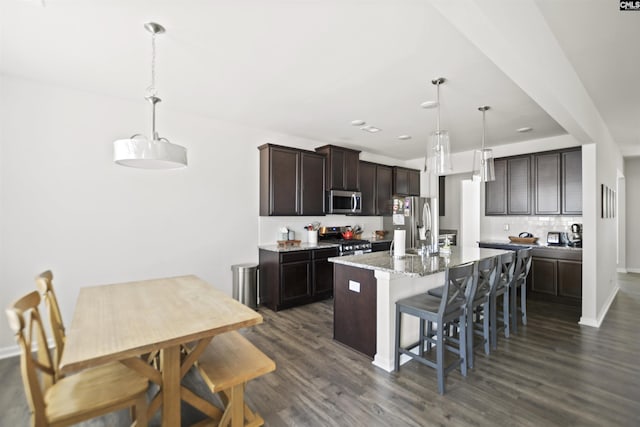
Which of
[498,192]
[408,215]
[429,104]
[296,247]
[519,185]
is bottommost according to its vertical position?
[296,247]

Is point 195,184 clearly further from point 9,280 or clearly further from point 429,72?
point 429,72

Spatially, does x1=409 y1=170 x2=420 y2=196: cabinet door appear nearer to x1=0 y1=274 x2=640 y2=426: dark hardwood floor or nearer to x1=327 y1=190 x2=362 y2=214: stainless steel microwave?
x1=327 y1=190 x2=362 y2=214: stainless steel microwave

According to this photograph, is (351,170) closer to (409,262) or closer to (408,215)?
(408,215)

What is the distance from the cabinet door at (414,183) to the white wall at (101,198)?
387 cm

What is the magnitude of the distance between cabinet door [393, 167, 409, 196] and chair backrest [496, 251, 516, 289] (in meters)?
3.27

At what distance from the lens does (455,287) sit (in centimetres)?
239

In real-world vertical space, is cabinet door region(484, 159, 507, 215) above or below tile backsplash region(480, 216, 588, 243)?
above

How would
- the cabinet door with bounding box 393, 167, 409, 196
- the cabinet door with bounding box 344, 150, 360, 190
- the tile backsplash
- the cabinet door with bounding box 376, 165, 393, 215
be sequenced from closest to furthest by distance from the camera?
1. the tile backsplash
2. the cabinet door with bounding box 344, 150, 360, 190
3. the cabinet door with bounding box 376, 165, 393, 215
4. the cabinet door with bounding box 393, 167, 409, 196

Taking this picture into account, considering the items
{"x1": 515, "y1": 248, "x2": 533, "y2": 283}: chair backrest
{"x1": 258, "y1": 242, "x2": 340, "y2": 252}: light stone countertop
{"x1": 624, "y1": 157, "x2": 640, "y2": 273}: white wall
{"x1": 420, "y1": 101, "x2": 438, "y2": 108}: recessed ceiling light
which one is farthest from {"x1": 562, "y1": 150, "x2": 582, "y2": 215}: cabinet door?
{"x1": 624, "y1": 157, "x2": 640, "y2": 273}: white wall

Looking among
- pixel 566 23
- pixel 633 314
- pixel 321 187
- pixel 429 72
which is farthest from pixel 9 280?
pixel 633 314

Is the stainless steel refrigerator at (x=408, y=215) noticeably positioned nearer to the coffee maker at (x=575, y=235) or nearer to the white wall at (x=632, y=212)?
the coffee maker at (x=575, y=235)

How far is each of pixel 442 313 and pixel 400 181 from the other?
449 cm

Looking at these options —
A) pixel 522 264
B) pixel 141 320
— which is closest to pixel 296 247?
pixel 141 320

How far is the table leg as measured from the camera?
5.57 ft
